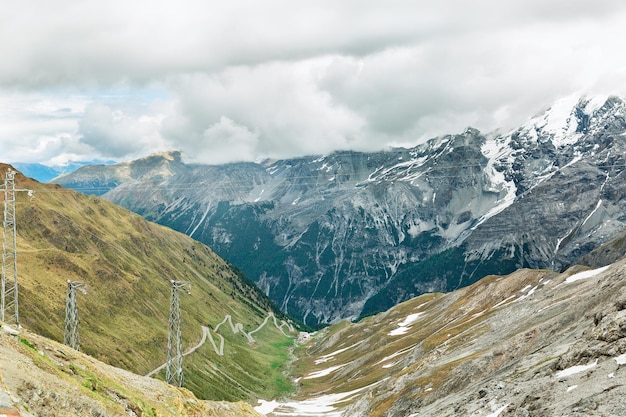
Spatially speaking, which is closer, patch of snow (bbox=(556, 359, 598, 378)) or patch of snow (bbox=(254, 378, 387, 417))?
patch of snow (bbox=(556, 359, 598, 378))

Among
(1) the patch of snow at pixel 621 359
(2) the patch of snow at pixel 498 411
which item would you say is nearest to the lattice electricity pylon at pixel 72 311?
(2) the patch of snow at pixel 498 411

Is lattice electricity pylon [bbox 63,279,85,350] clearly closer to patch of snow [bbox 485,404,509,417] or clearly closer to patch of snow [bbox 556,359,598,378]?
patch of snow [bbox 485,404,509,417]

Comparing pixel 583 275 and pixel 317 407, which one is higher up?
pixel 583 275

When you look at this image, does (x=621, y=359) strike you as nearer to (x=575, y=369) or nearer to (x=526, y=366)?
(x=575, y=369)

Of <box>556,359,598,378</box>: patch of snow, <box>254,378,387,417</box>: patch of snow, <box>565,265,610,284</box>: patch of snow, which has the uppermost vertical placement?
<box>556,359,598,378</box>: patch of snow

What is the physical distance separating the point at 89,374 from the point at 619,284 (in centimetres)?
7730

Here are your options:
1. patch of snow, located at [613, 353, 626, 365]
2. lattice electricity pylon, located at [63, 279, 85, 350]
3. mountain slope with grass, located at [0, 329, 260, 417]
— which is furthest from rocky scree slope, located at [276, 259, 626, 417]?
lattice electricity pylon, located at [63, 279, 85, 350]

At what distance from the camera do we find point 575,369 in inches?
2458

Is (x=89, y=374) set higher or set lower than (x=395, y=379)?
higher

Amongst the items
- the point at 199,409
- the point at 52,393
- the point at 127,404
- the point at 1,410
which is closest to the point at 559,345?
the point at 199,409

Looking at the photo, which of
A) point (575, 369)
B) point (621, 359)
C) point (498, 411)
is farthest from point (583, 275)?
point (621, 359)

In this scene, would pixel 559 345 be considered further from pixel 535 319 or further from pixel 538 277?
pixel 538 277

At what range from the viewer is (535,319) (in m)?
123

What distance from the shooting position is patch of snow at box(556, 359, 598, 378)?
60375mm
